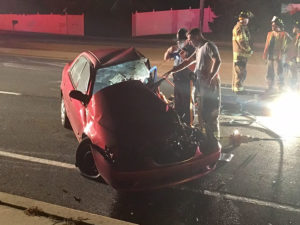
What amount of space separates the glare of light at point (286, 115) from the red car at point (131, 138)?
282cm

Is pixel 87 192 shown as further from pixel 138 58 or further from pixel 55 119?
pixel 55 119

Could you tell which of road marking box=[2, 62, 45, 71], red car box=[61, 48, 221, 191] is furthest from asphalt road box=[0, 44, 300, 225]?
road marking box=[2, 62, 45, 71]

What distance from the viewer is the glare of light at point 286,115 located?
7.59 meters

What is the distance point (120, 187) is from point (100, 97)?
139 centimetres

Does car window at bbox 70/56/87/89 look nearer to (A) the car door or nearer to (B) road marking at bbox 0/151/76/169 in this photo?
(A) the car door

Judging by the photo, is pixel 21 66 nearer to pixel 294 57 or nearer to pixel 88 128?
pixel 294 57

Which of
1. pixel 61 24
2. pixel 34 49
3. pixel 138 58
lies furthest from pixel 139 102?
pixel 61 24

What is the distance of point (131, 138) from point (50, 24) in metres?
26.2

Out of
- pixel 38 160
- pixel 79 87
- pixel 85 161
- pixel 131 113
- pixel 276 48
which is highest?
pixel 276 48

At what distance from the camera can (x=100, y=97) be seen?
5.49 meters

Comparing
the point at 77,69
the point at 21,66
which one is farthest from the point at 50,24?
the point at 77,69

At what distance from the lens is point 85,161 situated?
5270mm

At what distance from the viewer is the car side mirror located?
560 centimetres

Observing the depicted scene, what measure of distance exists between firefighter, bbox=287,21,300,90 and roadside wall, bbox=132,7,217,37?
1785 centimetres
